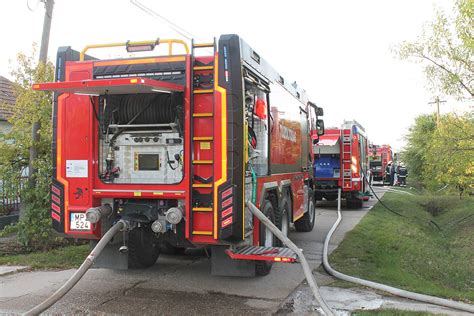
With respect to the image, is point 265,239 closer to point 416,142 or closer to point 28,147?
point 28,147

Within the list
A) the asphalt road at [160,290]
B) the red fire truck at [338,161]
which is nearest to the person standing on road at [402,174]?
the red fire truck at [338,161]

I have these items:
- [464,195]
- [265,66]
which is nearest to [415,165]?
[464,195]

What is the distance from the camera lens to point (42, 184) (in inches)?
339

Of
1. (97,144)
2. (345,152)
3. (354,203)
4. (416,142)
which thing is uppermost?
(416,142)

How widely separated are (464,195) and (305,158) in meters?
14.3

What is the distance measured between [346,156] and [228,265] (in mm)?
11250

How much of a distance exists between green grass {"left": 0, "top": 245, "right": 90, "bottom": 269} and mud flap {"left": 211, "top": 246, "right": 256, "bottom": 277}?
9.64 ft

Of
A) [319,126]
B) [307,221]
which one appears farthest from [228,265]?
[319,126]

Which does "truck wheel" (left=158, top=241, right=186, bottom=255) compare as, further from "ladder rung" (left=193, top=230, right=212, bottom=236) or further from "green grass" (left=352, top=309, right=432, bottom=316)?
"green grass" (left=352, top=309, right=432, bottom=316)

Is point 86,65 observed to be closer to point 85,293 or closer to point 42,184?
point 85,293

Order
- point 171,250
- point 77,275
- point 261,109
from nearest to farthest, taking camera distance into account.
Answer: point 77,275 < point 261,109 < point 171,250

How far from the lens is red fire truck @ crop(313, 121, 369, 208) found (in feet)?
53.6

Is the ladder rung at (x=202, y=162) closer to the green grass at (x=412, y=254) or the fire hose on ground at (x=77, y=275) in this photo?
the fire hose on ground at (x=77, y=275)

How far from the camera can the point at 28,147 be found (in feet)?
29.9
